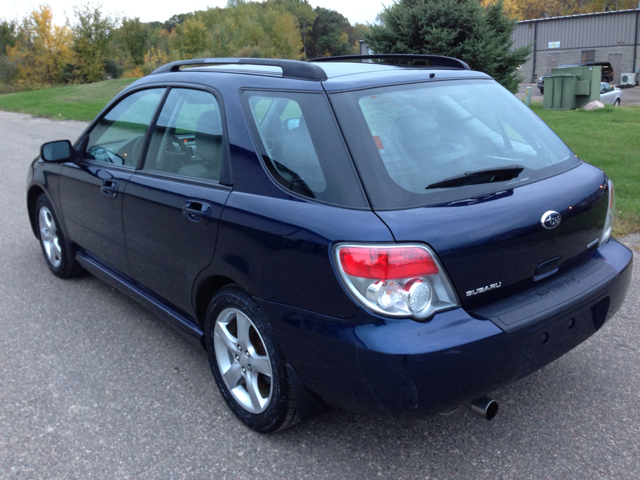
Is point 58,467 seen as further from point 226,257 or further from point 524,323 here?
point 524,323

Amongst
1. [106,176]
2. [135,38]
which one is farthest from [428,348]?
[135,38]

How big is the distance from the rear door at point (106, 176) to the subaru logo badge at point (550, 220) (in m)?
2.25

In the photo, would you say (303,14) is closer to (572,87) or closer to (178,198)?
(572,87)

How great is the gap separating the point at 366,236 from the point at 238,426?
1.32 m

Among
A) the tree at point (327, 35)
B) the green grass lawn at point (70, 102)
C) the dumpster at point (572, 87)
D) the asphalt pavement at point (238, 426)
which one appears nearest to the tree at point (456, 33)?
the dumpster at point (572, 87)

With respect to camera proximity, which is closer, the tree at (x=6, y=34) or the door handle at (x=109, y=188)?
the door handle at (x=109, y=188)

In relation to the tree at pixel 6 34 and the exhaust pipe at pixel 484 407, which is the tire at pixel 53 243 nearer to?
the exhaust pipe at pixel 484 407

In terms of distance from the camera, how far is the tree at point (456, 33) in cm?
1408

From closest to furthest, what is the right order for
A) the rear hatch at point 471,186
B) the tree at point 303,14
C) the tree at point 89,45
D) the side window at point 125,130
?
the rear hatch at point 471,186 < the side window at point 125,130 < the tree at point 89,45 < the tree at point 303,14

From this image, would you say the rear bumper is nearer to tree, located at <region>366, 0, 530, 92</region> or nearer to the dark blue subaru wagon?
the dark blue subaru wagon

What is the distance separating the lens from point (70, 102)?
26.1m

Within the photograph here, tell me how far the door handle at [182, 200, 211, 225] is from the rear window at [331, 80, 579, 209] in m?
0.82

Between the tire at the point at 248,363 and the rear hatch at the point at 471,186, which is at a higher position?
the rear hatch at the point at 471,186

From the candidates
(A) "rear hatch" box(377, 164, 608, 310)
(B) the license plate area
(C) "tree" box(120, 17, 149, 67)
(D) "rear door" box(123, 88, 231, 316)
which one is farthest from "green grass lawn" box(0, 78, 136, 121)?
(C) "tree" box(120, 17, 149, 67)
